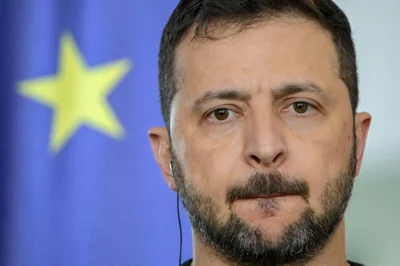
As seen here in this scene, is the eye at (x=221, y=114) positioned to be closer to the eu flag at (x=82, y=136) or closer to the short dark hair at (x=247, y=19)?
the short dark hair at (x=247, y=19)

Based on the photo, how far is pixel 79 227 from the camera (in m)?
1.56

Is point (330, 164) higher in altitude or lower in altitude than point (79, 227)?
higher

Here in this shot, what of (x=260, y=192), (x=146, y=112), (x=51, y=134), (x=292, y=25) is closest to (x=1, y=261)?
(x=51, y=134)

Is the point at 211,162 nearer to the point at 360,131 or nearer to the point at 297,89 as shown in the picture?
the point at 297,89

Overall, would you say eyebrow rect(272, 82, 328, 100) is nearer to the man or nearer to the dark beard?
the man

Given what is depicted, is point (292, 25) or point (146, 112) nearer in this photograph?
point (292, 25)

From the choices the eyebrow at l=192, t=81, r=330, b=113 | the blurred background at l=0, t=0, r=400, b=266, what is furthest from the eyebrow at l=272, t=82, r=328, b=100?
the blurred background at l=0, t=0, r=400, b=266

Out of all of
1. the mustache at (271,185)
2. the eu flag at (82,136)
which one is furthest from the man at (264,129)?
the eu flag at (82,136)

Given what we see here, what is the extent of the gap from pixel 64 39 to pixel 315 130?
32.2 inches

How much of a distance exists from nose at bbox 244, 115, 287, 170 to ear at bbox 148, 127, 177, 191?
24cm

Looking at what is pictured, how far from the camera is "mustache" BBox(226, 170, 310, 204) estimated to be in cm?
99

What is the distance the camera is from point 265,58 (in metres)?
1.06

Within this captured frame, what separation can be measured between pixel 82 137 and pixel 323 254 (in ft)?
2.46

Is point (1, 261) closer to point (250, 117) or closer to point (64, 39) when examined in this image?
point (64, 39)
